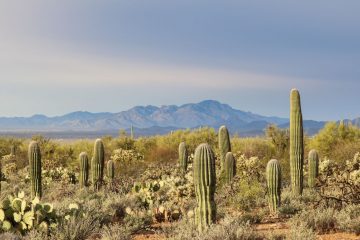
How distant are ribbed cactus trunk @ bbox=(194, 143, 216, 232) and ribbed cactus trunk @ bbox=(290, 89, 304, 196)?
544 centimetres

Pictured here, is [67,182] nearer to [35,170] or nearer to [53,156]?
[35,170]

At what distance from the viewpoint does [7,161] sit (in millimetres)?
28375

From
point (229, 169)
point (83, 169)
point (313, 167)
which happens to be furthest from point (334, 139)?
point (83, 169)

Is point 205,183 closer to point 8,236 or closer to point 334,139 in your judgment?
point 8,236

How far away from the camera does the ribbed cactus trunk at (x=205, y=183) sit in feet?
29.2

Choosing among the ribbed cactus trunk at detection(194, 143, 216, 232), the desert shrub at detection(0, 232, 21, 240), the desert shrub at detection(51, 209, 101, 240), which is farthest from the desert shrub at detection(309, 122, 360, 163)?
the desert shrub at detection(0, 232, 21, 240)

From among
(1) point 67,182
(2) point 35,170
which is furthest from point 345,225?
(1) point 67,182

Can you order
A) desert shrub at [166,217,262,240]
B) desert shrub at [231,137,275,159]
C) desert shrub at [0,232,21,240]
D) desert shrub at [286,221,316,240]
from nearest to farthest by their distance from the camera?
desert shrub at [286,221,316,240] → desert shrub at [166,217,262,240] → desert shrub at [0,232,21,240] → desert shrub at [231,137,275,159]

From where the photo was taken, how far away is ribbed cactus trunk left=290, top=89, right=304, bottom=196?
543 inches

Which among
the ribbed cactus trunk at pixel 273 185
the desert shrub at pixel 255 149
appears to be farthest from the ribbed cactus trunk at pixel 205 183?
the desert shrub at pixel 255 149

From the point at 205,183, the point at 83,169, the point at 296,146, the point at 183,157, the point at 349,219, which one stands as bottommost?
the point at 349,219

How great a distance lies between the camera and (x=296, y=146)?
556 inches

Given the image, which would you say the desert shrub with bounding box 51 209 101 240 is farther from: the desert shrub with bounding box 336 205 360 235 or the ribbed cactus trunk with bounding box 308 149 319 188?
the ribbed cactus trunk with bounding box 308 149 319 188

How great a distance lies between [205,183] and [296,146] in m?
6.00
